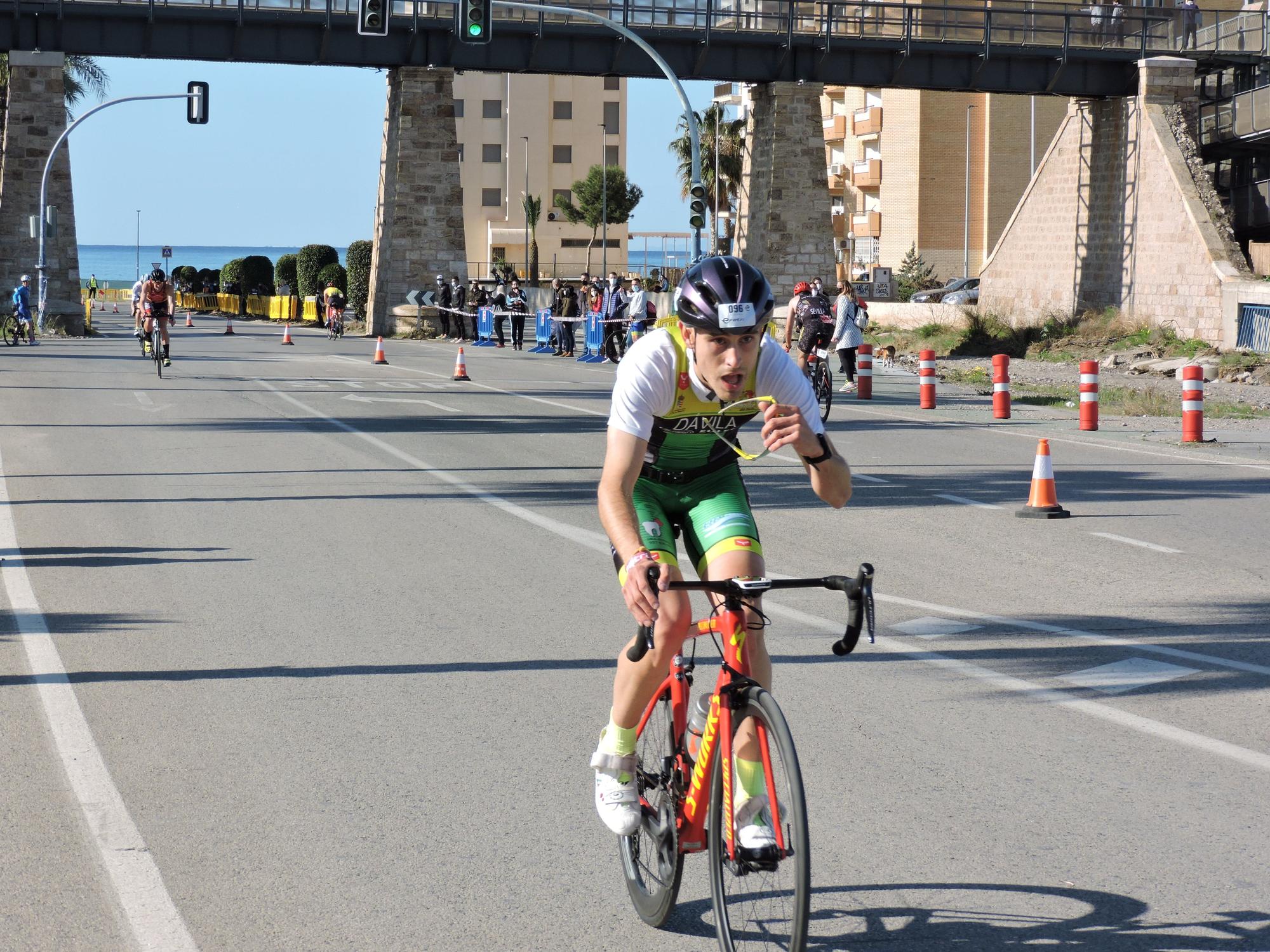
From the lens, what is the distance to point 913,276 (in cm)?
7200

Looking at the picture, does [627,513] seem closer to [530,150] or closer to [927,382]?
[927,382]

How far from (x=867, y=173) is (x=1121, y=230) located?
40655mm

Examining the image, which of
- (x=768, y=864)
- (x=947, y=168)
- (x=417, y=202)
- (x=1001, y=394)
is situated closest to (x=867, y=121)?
(x=947, y=168)

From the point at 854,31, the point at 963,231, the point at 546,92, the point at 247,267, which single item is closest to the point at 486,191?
the point at 546,92

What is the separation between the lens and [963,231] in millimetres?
76438

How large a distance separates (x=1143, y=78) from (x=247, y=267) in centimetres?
5800

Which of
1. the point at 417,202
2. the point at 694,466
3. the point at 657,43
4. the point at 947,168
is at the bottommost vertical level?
the point at 694,466

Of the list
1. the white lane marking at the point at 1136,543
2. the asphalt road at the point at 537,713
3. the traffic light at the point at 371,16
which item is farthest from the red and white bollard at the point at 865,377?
the white lane marking at the point at 1136,543

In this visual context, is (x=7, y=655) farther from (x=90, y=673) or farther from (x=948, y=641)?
(x=948, y=641)

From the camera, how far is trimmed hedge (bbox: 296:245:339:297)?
7412 centimetres

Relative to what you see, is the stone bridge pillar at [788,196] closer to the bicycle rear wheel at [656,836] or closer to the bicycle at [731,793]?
the bicycle rear wheel at [656,836]

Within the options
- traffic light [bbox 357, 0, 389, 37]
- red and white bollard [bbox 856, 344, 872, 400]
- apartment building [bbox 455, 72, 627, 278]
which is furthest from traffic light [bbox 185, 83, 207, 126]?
apartment building [bbox 455, 72, 627, 278]

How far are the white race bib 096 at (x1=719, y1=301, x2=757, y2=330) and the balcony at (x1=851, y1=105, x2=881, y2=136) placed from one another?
7719 cm

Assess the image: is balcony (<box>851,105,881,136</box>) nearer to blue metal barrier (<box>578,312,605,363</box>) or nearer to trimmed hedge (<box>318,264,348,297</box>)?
trimmed hedge (<box>318,264,348,297</box>)
